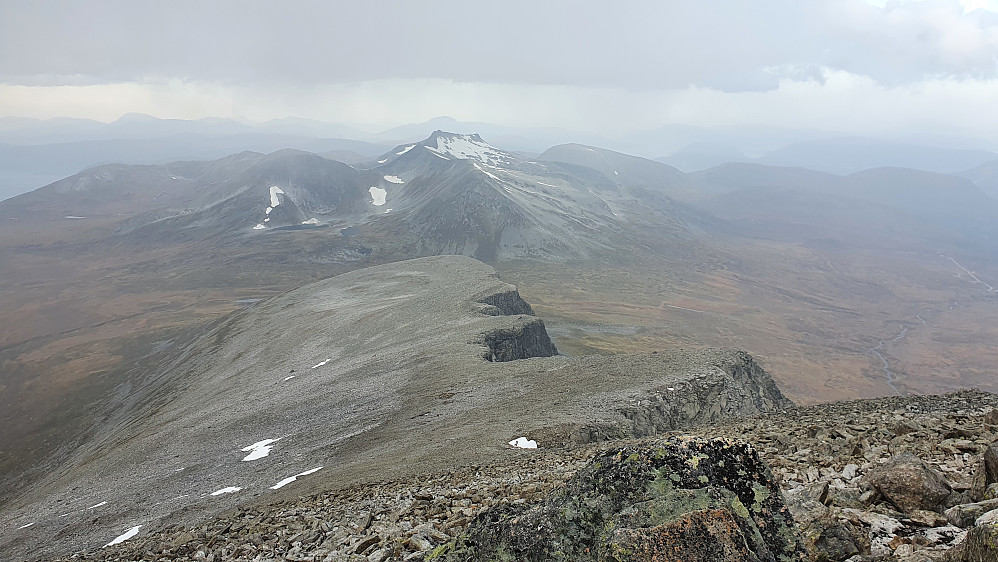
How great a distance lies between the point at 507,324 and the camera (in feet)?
179

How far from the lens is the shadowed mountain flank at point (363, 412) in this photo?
2652 centimetres

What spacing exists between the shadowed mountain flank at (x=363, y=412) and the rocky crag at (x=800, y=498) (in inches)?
175

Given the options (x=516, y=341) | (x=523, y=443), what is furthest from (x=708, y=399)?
(x=516, y=341)

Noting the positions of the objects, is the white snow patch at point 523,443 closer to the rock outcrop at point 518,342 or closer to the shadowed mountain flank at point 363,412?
the shadowed mountain flank at point 363,412

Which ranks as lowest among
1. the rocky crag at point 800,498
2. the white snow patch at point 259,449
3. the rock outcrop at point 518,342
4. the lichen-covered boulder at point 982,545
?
the white snow patch at point 259,449

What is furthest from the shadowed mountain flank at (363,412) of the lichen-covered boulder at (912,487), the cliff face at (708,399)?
the lichen-covered boulder at (912,487)

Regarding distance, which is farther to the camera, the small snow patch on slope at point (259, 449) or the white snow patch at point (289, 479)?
the small snow patch on slope at point (259, 449)

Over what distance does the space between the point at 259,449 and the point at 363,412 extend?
6831mm

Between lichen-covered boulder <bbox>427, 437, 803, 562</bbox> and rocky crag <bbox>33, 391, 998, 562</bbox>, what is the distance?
126mm

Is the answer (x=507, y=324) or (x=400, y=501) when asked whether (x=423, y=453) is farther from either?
(x=507, y=324)

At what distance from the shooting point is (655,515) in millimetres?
7387

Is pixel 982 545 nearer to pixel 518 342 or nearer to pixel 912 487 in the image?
pixel 912 487

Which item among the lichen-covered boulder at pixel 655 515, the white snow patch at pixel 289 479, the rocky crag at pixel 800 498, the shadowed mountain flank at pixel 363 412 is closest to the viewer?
the lichen-covered boulder at pixel 655 515

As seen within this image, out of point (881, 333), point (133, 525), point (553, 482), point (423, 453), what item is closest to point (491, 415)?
point (423, 453)
